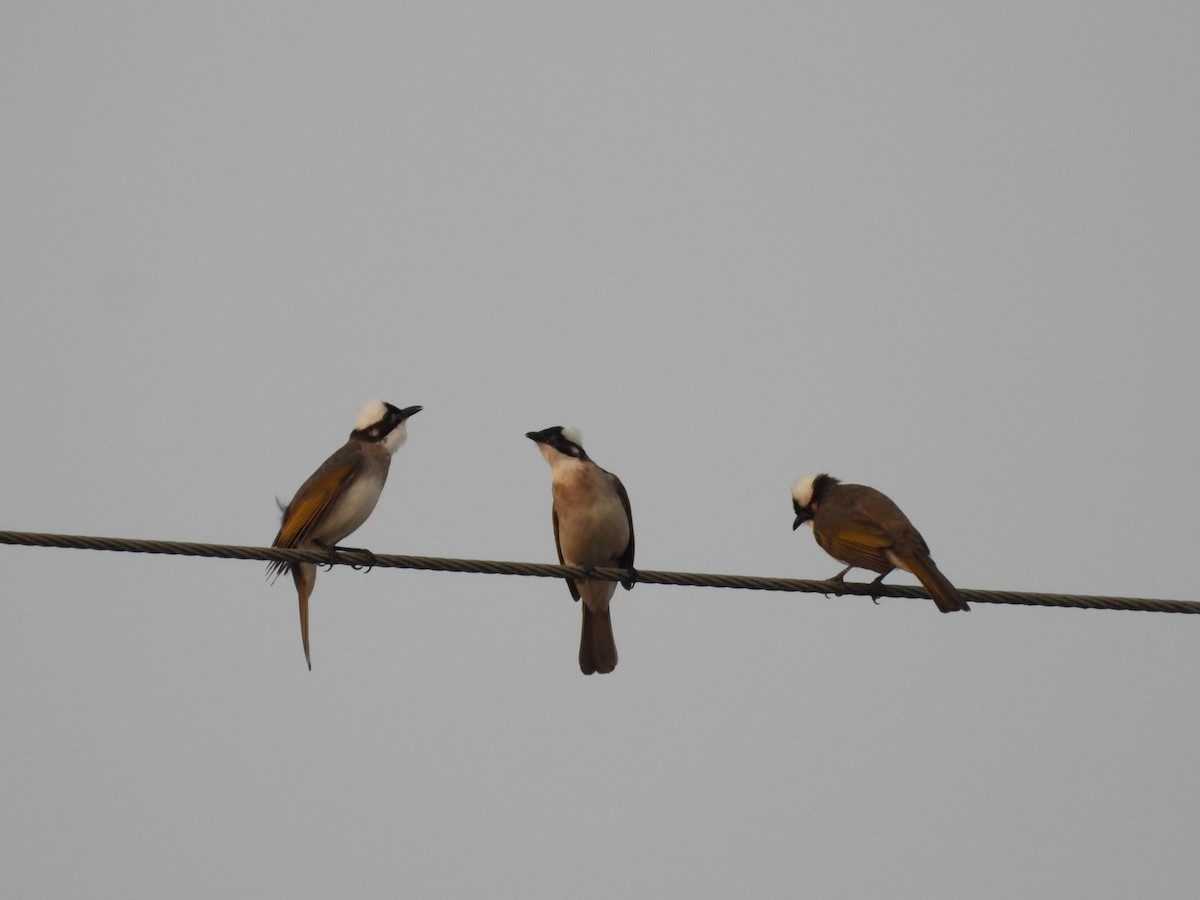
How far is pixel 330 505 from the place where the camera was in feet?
28.7

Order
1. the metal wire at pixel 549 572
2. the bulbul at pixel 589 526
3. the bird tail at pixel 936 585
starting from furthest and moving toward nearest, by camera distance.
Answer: the bulbul at pixel 589 526 < the bird tail at pixel 936 585 < the metal wire at pixel 549 572

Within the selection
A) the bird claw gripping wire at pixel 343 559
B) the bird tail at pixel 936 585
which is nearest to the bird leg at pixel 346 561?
the bird claw gripping wire at pixel 343 559

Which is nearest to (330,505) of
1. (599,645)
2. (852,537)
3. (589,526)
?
(589,526)

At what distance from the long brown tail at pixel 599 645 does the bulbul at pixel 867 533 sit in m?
1.51

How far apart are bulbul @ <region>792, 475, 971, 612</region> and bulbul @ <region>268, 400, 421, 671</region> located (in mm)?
2880

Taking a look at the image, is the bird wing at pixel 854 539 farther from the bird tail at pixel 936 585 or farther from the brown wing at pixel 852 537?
the bird tail at pixel 936 585

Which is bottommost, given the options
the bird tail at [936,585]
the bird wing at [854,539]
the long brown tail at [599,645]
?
the long brown tail at [599,645]

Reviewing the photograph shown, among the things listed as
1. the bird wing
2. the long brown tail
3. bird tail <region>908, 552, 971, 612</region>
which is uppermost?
the bird wing

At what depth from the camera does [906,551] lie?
8.42 meters

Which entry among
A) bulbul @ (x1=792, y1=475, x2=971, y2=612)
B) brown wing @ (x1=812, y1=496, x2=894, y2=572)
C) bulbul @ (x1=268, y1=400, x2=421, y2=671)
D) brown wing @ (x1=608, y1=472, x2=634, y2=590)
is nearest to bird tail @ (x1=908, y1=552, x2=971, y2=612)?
bulbul @ (x1=792, y1=475, x2=971, y2=612)

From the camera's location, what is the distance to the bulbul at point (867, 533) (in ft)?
26.2

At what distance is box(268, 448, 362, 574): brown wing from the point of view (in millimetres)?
8695

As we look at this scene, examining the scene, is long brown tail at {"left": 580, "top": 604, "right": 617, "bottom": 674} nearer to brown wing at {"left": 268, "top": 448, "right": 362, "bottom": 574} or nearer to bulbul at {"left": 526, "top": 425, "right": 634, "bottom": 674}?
bulbul at {"left": 526, "top": 425, "right": 634, "bottom": 674}

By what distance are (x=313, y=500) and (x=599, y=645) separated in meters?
2.17
